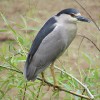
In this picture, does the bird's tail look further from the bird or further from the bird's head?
the bird's head

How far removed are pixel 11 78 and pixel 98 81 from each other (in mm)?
465

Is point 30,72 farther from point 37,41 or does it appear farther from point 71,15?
point 71,15

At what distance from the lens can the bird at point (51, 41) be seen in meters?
2.72

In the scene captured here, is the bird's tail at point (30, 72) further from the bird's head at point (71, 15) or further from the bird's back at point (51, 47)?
the bird's head at point (71, 15)

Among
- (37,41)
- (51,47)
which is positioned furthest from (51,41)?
(37,41)

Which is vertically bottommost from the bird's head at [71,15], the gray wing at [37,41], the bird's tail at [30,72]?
the bird's tail at [30,72]

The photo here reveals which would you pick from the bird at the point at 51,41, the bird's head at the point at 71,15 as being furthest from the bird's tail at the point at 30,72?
the bird's head at the point at 71,15

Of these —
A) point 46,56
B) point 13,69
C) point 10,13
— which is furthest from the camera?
point 10,13

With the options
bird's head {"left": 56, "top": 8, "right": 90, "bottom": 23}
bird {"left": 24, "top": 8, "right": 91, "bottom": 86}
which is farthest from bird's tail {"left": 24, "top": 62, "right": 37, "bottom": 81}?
bird's head {"left": 56, "top": 8, "right": 90, "bottom": 23}

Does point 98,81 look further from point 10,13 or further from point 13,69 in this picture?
point 10,13

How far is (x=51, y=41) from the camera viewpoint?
2.91m

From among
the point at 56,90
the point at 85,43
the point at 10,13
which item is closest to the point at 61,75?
the point at 56,90

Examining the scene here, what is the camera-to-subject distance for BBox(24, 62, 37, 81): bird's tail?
2.69 meters

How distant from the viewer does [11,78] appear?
9.25 ft
